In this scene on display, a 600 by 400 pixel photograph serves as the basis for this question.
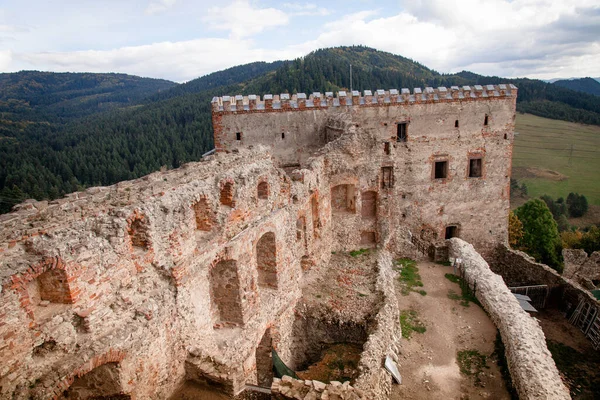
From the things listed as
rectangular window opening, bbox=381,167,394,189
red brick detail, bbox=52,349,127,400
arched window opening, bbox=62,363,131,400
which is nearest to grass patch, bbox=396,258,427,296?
rectangular window opening, bbox=381,167,394,189

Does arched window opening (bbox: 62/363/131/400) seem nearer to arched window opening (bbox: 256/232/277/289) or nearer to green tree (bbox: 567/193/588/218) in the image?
arched window opening (bbox: 256/232/277/289)

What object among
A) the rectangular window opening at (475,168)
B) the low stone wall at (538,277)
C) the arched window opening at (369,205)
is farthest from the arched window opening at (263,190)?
the low stone wall at (538,277)

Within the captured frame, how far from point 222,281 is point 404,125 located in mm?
14321

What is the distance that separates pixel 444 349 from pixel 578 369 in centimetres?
650

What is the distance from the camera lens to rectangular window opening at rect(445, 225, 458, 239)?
2375 centimetres

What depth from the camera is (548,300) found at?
20.4 meters

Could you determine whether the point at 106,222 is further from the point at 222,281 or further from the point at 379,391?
the point at 379,391

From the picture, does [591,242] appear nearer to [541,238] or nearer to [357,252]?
[541,238]

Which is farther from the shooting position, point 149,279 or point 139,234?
point 149,279

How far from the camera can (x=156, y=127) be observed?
75.5 meters

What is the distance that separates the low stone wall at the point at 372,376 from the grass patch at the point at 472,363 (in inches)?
80.6

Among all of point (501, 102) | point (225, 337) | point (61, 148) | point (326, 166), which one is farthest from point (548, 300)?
point (61, 148)

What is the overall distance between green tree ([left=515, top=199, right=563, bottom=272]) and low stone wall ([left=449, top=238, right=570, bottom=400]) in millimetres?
18377

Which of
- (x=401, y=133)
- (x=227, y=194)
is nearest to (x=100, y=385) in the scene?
(x=227, y=194)
